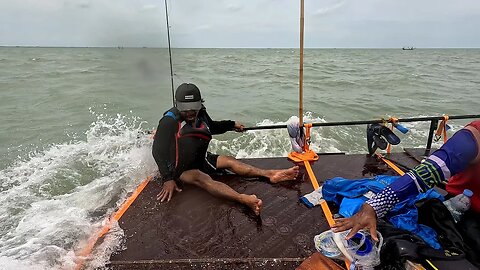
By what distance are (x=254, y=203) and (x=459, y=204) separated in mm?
1918

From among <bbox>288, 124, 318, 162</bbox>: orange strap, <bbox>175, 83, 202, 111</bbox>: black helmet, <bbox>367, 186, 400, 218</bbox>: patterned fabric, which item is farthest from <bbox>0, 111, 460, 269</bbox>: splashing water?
<bbox>367, 186, 400, 218</bbox>: patterned fabric

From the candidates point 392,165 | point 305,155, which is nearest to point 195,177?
point 305,155

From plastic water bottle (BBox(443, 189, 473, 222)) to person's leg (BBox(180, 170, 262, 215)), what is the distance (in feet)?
5.88

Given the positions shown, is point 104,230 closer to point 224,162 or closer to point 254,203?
point 254,203

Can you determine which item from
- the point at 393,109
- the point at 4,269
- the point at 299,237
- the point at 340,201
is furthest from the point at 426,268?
the point at 393,109

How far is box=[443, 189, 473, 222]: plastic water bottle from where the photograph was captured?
2.66m

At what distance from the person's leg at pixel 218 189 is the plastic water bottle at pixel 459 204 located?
5.88 feet

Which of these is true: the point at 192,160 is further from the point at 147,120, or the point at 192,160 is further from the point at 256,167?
the point at 147,120

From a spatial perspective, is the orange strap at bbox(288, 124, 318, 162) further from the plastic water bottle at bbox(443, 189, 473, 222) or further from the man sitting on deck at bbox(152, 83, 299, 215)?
the plastic water bottle at bbox(443, 189, 473, 222)

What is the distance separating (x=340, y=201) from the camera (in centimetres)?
364

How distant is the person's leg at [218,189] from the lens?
3609mm

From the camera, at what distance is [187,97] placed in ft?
12.8

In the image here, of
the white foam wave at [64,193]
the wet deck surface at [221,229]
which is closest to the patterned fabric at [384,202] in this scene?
the wet deck surface at [221,229]

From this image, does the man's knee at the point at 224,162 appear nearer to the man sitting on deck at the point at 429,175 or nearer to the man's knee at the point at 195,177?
the man's knee at the point at 195,177
